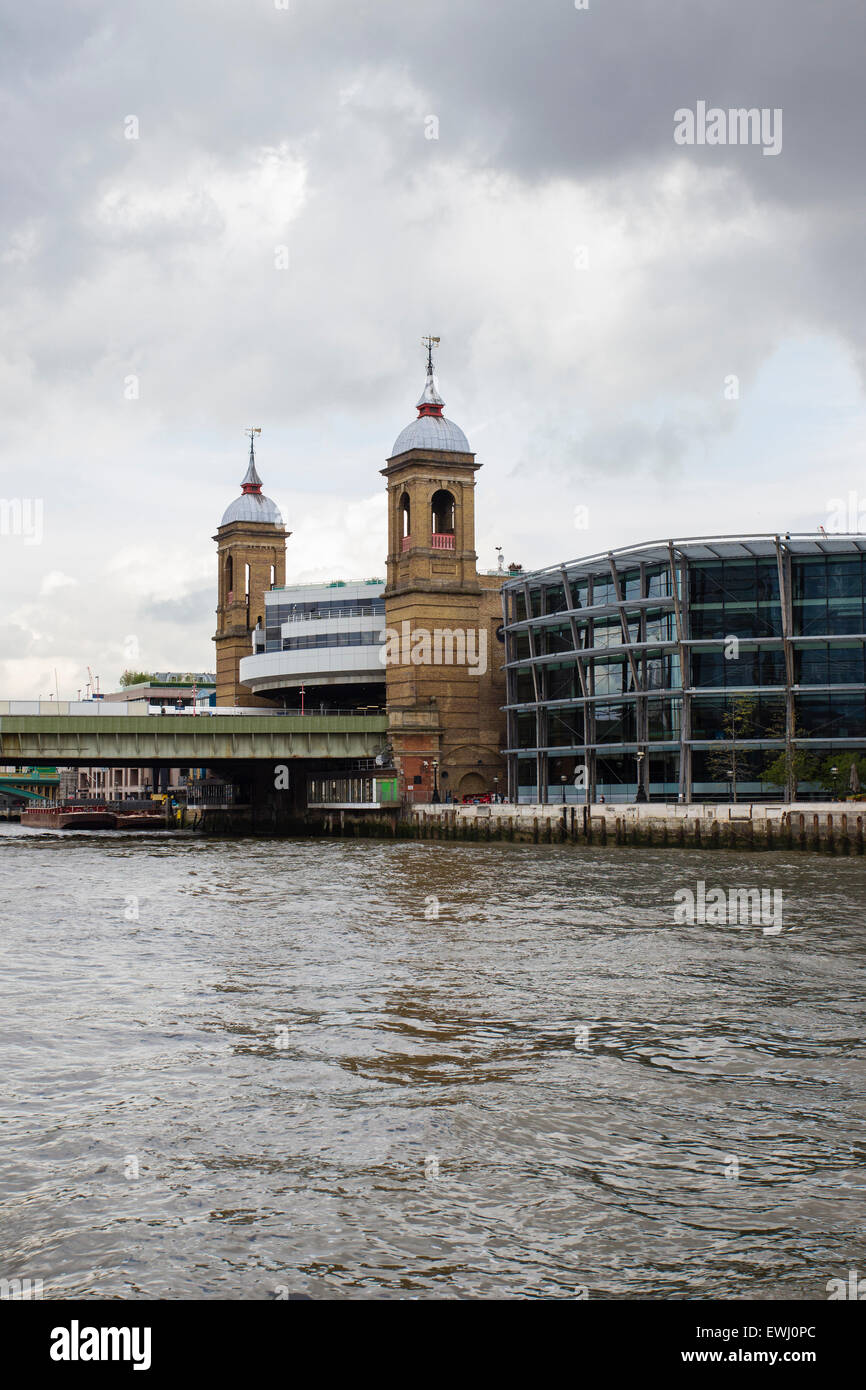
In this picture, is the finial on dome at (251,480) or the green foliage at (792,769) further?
the finial on dome at (251,480)

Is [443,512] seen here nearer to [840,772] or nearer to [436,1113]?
[840,772]

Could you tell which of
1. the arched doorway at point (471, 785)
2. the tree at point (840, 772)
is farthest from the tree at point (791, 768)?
the arched doorway at point (471, 785)

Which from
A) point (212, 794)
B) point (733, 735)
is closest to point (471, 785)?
point (733, 735)

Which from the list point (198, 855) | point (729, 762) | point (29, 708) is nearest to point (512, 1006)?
point (198, 855)

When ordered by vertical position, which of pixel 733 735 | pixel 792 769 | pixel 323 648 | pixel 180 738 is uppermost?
pixel 323 648

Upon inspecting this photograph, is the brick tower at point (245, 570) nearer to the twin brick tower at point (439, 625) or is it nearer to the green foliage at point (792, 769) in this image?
the twin brick tower at point (439, 625)

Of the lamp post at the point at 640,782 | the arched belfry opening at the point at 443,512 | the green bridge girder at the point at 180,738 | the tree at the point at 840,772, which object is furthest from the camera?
the arched belfry opening at the point at 443,512

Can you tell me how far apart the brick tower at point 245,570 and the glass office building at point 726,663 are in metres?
55.3

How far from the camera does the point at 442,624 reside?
96.7 meters

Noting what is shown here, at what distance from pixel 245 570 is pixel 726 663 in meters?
66.9

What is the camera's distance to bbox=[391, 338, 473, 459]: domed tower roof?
98.3 metres

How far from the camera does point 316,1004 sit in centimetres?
2014

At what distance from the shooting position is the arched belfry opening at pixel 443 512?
9881cm

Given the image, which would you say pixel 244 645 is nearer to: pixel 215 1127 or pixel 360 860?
pixel 360 860
